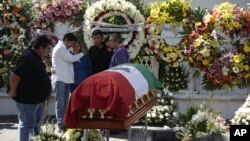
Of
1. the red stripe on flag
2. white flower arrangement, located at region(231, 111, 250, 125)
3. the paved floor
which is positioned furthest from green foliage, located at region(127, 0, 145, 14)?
the red stripe on flag

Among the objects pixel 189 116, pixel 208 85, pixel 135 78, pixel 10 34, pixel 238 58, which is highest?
pixel 10 34

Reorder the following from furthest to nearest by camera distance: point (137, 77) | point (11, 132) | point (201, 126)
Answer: point (11, 132) → point (201, 126) → point (137, 77)

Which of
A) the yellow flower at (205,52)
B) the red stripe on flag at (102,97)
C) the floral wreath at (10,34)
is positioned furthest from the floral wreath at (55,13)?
the red stripe on flag at (102,97)

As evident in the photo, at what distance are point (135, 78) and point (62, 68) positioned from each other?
2.37m

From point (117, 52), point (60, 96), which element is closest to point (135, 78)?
point (117, 52)

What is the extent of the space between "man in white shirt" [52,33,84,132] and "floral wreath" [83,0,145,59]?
135cm

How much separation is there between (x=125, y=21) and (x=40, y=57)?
322 centimetres

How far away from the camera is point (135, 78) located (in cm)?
616

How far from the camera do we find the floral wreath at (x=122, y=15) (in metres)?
9.46

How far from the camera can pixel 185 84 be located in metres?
9.85

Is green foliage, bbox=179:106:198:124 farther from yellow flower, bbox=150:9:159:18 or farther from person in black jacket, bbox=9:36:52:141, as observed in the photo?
yellow flower, bbox=150:9:159:18

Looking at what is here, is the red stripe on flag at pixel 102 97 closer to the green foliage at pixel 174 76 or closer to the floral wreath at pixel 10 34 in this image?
the green foliage at pixel 174 76

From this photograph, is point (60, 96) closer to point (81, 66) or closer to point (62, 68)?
point (62, 68)

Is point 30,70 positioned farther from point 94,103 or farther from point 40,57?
point 94,103
